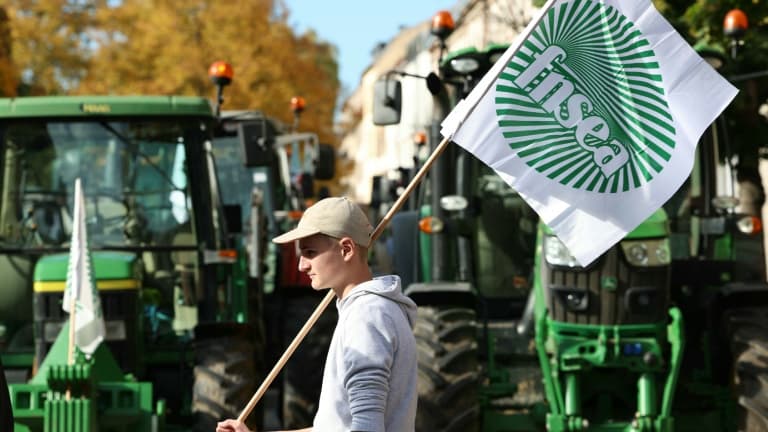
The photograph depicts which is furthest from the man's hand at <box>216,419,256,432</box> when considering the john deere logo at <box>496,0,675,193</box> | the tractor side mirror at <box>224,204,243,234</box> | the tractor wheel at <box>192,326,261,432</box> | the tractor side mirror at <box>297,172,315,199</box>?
the tractor side mirror at <box>297,172,315,199</box>

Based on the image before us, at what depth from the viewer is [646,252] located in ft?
31.6

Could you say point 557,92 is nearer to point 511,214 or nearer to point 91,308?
point 91,308

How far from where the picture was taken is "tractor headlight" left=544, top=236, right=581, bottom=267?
950cm

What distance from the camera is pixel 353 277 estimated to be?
4691mm

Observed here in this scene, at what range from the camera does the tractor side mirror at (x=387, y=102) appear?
9.89 m

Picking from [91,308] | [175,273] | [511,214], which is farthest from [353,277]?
[511,214]

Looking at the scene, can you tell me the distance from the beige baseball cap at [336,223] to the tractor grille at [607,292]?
16.3ft

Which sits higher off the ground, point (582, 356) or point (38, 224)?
point (38, 224)

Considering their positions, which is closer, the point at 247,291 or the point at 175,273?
the point at 175,273

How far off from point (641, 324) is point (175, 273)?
10.6ft

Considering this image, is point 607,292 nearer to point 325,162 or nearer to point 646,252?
point 646,252

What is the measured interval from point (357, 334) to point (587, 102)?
6.41 feet

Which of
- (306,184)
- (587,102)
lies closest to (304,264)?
(587,102)

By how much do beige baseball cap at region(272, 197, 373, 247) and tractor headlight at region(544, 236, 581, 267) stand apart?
4.85 m
